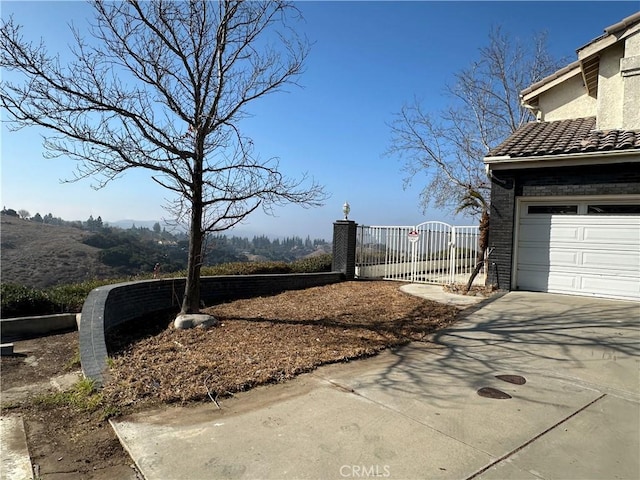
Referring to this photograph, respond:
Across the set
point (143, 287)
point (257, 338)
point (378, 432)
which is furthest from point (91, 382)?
point (143, 287)

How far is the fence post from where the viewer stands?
1347 cm

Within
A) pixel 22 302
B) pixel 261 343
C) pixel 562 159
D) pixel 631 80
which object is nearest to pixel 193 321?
pixel 261 343

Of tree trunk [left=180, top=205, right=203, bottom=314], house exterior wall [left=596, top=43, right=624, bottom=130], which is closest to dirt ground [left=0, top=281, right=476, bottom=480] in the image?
tree trunk [left=180, top=205, right=203, bottom=314]

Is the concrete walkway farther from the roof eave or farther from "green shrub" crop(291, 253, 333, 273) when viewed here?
"green shrub" crop(291, 253, 333, 273)

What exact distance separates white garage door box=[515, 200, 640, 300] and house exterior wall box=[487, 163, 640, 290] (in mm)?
391

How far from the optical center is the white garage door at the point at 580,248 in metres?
9.36

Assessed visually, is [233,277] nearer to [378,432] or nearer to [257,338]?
[257,338]

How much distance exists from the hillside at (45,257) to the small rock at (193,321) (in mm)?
6197

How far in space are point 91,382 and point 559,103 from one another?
14.4 metres

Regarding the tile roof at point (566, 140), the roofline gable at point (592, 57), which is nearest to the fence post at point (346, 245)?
the tile roof at point (566, 140)

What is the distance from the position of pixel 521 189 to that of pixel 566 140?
1.61 meters

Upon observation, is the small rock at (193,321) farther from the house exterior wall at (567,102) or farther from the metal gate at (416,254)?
the house exterior wall at (567,102)

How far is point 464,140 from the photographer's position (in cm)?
2078

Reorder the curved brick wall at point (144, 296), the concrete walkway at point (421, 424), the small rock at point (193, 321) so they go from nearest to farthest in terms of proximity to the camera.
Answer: the concrete walkway at point (421, 424), the curved brick wall at point (144, 296), the small rock at point (193, 321)
